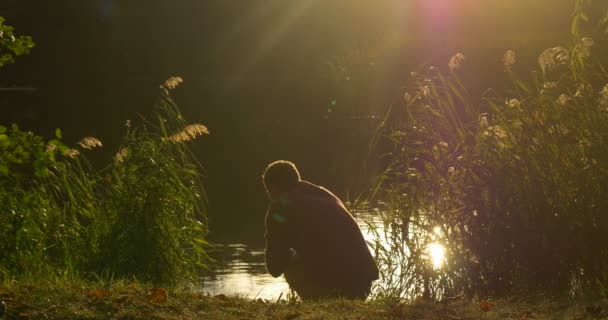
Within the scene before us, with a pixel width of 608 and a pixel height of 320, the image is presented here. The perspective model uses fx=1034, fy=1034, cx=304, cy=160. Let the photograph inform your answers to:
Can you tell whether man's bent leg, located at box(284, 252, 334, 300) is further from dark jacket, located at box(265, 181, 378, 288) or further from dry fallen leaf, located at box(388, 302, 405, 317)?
dry fallen leaf, located at box(388, 302, 405, 317)

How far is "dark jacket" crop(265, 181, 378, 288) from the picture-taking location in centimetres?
853

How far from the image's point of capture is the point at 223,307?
6.59 m

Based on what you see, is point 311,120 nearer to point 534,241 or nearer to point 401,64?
point 401,64

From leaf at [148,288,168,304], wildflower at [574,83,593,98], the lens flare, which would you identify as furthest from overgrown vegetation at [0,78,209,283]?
wildflower at [574,83,593,98]

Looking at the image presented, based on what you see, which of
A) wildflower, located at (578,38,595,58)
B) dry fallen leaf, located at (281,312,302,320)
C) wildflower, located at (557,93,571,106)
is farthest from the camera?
wildflower, located at (578,38,595,58)

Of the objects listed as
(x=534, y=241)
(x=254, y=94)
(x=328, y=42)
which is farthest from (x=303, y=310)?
(x=254, y=94)

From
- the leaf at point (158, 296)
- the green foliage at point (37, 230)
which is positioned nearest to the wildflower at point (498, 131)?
the leaf at point (158, 296)

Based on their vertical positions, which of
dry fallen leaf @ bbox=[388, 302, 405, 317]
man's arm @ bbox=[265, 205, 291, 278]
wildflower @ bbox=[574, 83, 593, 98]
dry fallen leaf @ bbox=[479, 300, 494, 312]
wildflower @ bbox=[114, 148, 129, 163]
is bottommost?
dry fallen leaf @ bbox=[388, 302, 405, 317]

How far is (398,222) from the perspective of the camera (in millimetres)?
9172

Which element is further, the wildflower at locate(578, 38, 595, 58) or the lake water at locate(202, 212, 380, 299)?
the lake water at locate(202, 212, 380, 299)

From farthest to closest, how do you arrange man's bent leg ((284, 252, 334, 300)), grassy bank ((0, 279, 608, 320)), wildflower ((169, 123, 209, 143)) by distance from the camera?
wildflower ((169, 123, 209, 143)), man's bent leg ((284, 252, 334, 300)), grassy bank ((0, 279, 608, 320))

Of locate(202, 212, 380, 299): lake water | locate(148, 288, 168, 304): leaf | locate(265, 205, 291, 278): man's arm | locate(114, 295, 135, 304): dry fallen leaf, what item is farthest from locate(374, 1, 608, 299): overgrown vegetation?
locate(114, 295, 135, 304): dry fallen leaf

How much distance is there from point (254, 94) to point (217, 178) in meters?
27.1

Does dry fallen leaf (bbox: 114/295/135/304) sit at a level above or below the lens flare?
below
